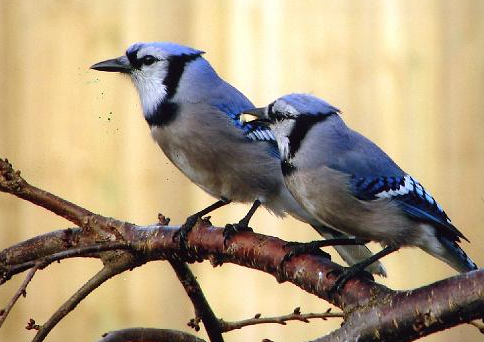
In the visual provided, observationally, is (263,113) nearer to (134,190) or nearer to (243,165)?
(243,165)

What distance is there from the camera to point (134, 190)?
4.57ft

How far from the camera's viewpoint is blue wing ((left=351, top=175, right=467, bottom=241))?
0.85 meters

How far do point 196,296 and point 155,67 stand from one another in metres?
0.29

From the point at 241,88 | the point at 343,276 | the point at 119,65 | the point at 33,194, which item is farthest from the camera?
the point at 241,88

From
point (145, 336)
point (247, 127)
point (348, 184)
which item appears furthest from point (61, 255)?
point (247, 127)

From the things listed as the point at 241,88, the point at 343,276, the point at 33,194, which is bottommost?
the point at 343,276

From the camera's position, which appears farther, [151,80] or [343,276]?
[151,80]

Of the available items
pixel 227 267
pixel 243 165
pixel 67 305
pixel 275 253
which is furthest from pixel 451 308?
pixel 227 267

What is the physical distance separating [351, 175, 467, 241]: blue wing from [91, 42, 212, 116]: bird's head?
0.79 feet

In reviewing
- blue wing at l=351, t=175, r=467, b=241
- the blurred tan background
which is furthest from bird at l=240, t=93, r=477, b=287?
the blurred tan background

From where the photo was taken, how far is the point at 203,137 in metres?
1.00

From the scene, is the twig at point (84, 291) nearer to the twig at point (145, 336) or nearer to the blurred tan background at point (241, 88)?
the twig at point (145, 336)

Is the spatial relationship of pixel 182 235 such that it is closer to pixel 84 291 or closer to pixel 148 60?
pixel 84 291

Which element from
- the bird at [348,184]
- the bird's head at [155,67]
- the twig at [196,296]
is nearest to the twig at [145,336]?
the twig at [196,296]
